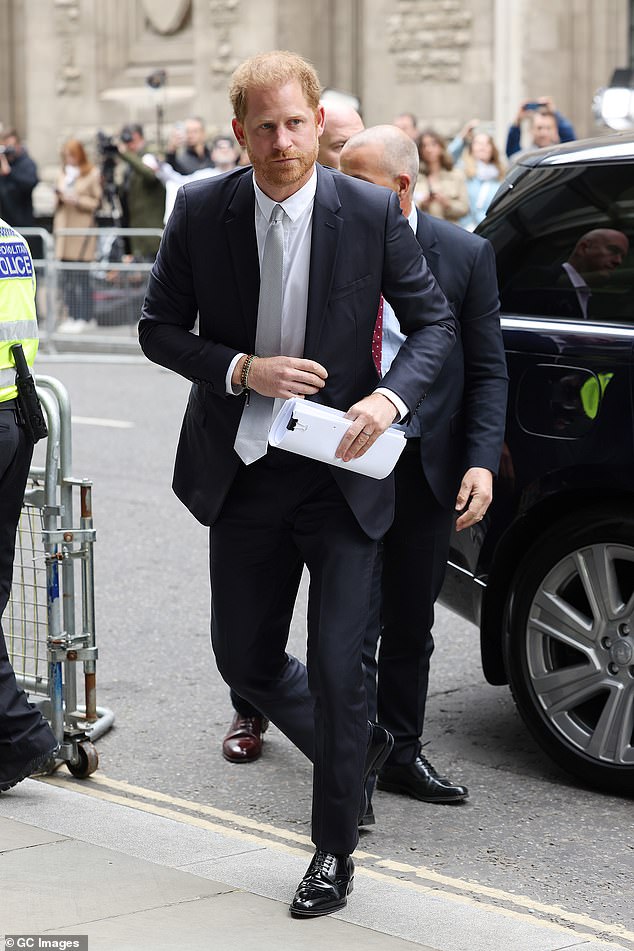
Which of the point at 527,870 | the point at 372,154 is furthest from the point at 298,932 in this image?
the point at 372,154

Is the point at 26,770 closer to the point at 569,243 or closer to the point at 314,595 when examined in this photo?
the point at 314,595

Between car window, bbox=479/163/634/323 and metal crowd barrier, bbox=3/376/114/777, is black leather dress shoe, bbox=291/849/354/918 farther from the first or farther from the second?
car window, bbox=479/163/634/323

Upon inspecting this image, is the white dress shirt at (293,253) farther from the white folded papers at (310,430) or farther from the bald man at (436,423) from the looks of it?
the bald man at (436,423)

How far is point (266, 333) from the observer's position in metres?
4.12

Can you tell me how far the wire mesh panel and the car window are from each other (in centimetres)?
160

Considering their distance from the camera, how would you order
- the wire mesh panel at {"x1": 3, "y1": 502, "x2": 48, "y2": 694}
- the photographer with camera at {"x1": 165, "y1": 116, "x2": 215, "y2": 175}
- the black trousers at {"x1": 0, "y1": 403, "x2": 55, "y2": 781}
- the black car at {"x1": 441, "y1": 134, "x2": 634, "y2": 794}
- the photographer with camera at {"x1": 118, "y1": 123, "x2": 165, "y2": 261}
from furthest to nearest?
the photographer with camera at {"x1": 165, "y1": 116, "x2": 215, "y2": 175}
the photographer with camera at {"x1": 118, "y1": 123, "x2": 165, "y2": 261}
the wire mesh panel at {"x1": 3, "y1": 502, "x2": 48, "y2": 694}
the black car at {"x1": 441, "y1": 134, "x2": 634, "y2": 794}
the black trousers at {"x1": 0, "y1": 403, "x2": 55, "y2": 781}

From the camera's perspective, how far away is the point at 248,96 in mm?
3984

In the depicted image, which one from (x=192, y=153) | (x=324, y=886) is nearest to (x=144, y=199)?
(x=192, y=153)

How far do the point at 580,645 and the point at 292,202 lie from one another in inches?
67.2

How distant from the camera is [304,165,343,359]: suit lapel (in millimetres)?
4059

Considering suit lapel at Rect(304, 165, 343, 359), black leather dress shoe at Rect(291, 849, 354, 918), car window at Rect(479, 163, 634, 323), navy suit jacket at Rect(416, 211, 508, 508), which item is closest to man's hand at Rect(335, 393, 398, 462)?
suit lapel at Rect(304, 165, 343, 359)

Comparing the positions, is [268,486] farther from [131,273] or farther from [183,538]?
[131,273]

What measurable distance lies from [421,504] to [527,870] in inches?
40.7

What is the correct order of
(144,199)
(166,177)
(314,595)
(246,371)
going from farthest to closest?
(144,199) → (166,177) → (314,595) → (246,371)
